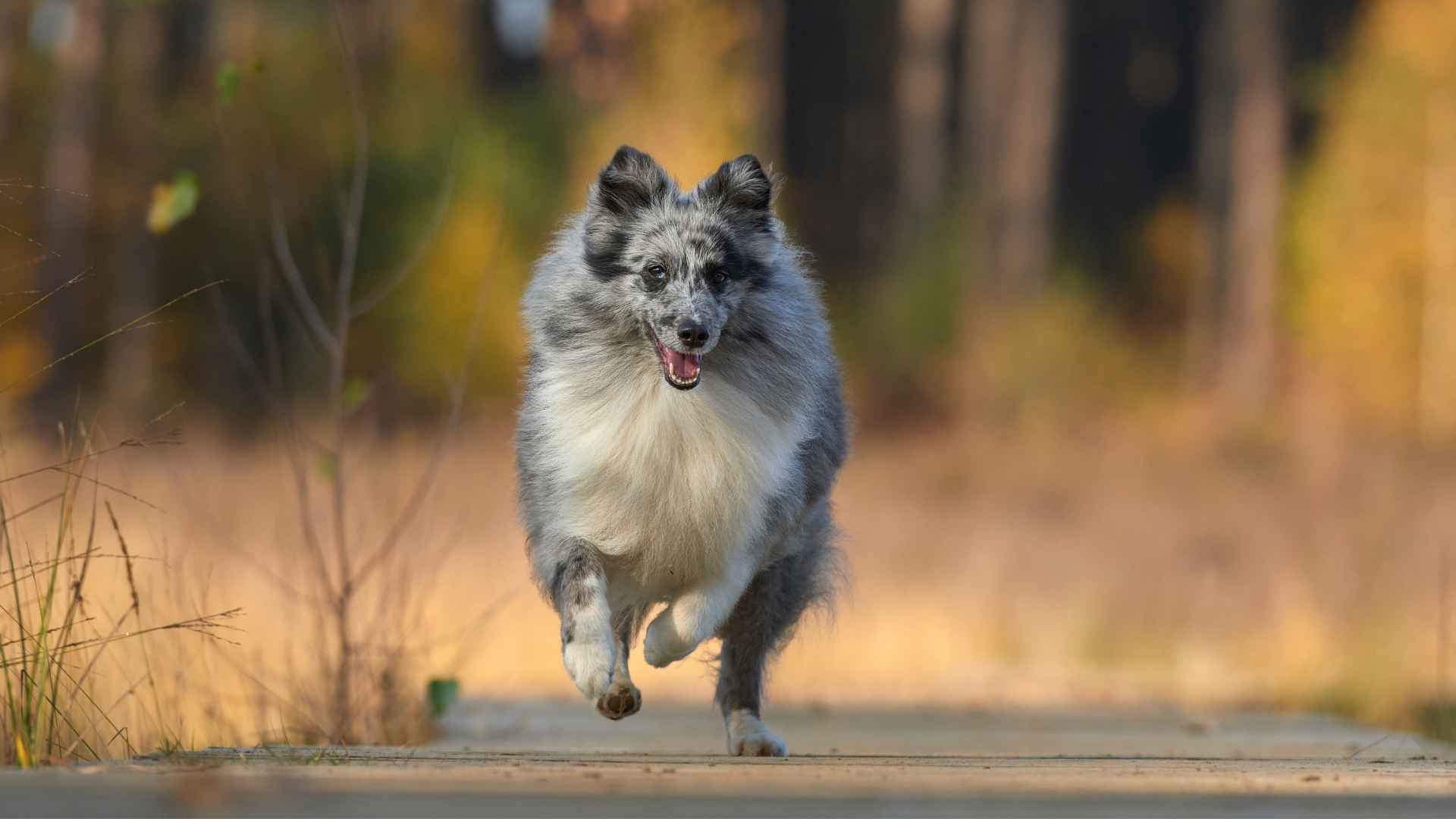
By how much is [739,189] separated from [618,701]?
73.5 inches

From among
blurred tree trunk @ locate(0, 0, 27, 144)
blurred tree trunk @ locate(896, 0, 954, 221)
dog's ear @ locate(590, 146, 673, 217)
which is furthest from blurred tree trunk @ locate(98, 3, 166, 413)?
dog's ear @ locate(590, 146, 673, 217)

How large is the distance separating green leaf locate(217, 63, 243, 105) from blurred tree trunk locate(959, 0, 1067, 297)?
23.7 meters

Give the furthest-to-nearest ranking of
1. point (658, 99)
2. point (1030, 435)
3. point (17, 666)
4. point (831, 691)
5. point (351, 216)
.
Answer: point (658, 99)
point (1030, 435)
point (831, 691)
point (351, 216)
point (17, 666)

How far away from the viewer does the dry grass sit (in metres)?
9.27

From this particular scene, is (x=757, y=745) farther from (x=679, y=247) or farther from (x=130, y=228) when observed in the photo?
(x=130, y=228)

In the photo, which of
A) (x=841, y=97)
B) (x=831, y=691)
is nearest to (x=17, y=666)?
(x=831, y=691)

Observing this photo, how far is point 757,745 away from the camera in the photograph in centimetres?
730

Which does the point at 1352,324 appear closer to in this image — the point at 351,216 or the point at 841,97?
the point at 841,97

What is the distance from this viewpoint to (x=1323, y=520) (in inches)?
799

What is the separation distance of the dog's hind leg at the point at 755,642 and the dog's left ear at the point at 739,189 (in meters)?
1.33

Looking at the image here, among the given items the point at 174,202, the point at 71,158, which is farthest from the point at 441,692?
the point at 71,158

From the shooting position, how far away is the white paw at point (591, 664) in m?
6.28

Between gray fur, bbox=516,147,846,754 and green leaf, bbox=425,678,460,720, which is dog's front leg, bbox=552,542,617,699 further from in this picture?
green leaf, bbox=425,678,460,720

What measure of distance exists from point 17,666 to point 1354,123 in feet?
84.3
